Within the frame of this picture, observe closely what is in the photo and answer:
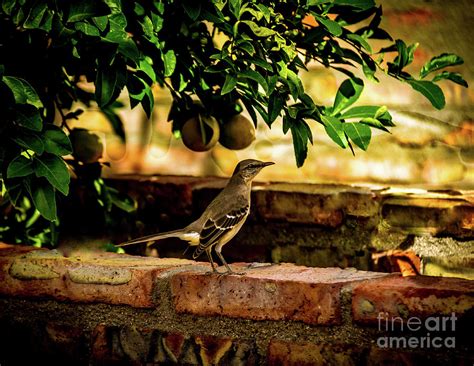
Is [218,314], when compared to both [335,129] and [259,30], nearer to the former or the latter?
[335,129]

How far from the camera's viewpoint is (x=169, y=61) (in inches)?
70.2

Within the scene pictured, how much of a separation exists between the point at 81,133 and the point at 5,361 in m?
0.75

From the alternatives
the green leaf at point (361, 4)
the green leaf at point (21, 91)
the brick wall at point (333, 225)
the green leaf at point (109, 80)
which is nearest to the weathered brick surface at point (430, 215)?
the brick wall at point (333, 225)

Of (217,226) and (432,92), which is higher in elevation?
(432,92)

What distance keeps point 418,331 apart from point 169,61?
0.74 m

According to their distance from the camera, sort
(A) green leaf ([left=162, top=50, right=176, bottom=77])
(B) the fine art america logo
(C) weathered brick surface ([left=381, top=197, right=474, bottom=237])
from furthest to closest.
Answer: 1. (C) weathered brick surface ([left=381, top=197, right=474, bottom=237])
2. (A) green leaf ([left=162, top=50, right=176, bottom=77])
3. (B) the fine art america logo

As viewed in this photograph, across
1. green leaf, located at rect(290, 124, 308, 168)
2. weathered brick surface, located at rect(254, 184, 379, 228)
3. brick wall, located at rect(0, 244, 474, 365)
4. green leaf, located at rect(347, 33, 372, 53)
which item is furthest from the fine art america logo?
weathered brick surface, located at rect(254, 184, 379, 228)

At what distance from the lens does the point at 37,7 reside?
1551 millimetres

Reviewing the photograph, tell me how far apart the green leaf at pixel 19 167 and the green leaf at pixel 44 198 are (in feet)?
0.15

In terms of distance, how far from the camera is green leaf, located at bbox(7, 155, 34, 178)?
5.10 ft

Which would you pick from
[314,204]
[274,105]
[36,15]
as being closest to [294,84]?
[274,105]

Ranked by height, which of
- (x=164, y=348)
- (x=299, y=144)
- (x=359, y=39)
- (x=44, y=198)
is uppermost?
(x=359, y=39)

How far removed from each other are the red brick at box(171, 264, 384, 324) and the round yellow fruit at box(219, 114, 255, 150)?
576mm

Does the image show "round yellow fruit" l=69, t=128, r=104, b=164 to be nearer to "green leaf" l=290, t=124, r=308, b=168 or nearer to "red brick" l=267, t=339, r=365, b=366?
"green leaf" l=290, t=124, r=308, b=168
